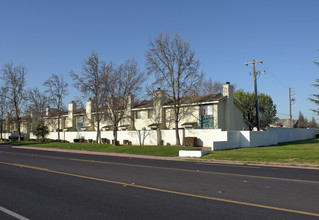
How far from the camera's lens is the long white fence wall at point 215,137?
29328mm

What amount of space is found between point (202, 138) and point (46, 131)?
33203 millimetres

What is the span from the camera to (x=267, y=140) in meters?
34.0

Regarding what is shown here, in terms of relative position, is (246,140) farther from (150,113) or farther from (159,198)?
(159,198)

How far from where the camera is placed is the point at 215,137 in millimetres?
30984

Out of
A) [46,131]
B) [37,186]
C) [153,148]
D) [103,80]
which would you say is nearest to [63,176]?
[37,186]

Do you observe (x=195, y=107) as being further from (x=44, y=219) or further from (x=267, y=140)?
(x=44, y=219)

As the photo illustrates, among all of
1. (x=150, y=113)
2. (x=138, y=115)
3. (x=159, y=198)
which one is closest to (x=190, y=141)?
(x=150, y=113)

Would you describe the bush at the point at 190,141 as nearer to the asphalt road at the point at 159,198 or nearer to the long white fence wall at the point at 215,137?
the long white fence wall at the point at 215,137

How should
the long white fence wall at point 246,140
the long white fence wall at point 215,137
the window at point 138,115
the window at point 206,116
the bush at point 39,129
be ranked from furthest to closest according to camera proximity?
the bush at point 39,129
the window at point 138,115
the window at point 206,116
the long white fence wall at point 215,137
the long white fence wall at point 246,140

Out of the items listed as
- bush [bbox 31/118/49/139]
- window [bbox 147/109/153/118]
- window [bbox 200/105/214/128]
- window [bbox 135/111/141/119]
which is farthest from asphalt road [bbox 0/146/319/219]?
bush [bbox 31/118/49/139]

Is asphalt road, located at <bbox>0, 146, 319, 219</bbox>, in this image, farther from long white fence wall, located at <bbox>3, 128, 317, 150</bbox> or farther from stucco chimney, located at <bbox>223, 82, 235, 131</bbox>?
stucco chimney, located at <bbox>223, 82, 235, 131</bbox>

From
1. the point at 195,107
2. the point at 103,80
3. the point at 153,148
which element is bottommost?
the point at 153,148

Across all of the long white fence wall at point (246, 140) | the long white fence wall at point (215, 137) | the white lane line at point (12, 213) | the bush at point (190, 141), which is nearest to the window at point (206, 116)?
the long white fence wall at point (215, 137)

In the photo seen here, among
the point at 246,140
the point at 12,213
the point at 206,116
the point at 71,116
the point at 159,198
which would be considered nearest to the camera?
the point at 12,213
